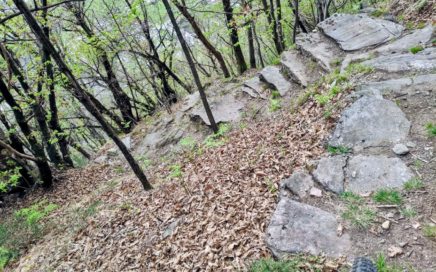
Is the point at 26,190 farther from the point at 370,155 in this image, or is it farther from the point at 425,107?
the point at 425,107

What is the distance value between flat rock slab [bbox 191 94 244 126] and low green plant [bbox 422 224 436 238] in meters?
6.60

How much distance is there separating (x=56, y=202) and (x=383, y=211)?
9164 millimetres

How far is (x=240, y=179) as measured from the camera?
583 centimetres

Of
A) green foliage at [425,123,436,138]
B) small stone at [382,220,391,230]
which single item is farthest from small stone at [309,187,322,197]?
green foliage at [425,123,436,138]

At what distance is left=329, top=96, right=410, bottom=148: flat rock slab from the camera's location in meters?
4.91

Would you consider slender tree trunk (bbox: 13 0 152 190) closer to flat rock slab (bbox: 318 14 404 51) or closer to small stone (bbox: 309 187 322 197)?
small stone (bbox: 309 187 322 197)

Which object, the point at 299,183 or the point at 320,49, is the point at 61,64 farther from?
the point at 320,49

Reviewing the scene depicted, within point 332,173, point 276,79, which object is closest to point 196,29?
point 276,79

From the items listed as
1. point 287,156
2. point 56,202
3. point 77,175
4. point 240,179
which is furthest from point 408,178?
point 77,175

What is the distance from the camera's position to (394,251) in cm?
351

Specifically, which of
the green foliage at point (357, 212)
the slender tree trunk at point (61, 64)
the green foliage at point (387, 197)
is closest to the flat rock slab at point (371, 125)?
the green foliage at point (387, 197)

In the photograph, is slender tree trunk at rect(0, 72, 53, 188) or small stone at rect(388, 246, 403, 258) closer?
small stone at rect(388, 246, 403, 258)

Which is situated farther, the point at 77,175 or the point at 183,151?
the point at 77,175

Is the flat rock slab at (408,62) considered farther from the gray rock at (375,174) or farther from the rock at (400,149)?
the gray rock at (375,174)
